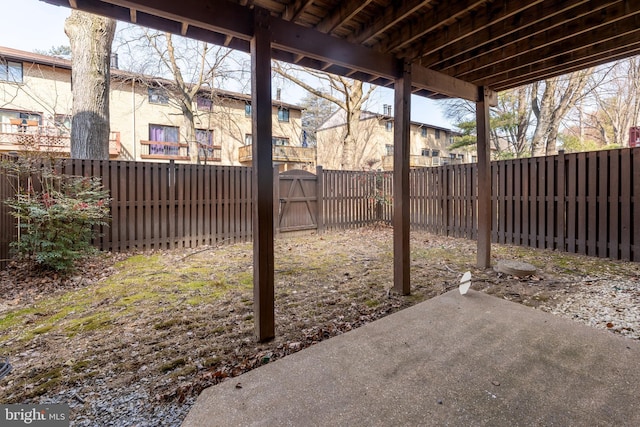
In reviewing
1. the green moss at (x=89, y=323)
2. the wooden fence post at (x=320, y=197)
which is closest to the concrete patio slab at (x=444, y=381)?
the green moss at (x=89, y=323)

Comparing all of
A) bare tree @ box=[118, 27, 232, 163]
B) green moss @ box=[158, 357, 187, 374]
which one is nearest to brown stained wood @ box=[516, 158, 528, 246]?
green moss @ box=[158, 357, 187, 374]

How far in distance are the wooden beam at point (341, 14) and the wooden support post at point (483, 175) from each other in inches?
107

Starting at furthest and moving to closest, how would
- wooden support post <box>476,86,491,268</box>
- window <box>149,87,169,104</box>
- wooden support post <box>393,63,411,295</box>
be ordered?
window <box>149,87,169,104</box> → wooden support post <box>476,86,491,268</box> → wooden support post <box>393,63,411,295</box>

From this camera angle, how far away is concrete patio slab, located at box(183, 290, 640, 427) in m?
1.50

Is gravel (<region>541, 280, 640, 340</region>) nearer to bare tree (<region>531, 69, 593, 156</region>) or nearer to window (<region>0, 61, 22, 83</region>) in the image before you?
bare tree (<region>531, 69, 593, 156</region>)

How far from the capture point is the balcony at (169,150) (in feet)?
51.4

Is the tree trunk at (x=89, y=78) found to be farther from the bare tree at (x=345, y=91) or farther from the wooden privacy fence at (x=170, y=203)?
the bare tree at (x=345, y=91)

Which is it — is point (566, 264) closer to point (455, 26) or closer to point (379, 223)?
point (455, 26)

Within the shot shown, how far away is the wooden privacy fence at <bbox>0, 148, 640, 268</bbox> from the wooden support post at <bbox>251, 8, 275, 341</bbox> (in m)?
4.01

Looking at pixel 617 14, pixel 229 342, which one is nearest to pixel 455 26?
pixel 617 14

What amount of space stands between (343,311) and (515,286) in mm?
2354

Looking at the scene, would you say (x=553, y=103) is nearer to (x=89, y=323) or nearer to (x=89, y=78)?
(x=89, y=78)

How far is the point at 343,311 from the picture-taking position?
297 cm

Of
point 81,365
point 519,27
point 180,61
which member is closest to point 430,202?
point 519,27
